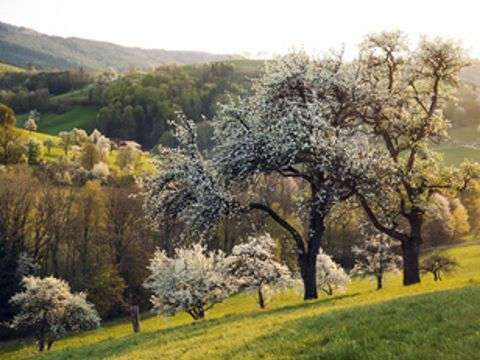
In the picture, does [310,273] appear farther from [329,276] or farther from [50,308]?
[329,276]

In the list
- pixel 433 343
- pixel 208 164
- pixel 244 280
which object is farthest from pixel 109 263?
pixel 433 343

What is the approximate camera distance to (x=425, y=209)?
28312mm

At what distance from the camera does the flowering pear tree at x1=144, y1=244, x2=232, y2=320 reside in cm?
5484

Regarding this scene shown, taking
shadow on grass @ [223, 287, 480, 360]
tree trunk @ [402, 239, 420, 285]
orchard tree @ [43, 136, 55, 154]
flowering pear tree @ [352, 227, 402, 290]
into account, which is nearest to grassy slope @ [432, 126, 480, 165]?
flowering pear tree @ [352, 227, 402, 290]

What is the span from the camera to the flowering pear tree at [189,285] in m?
54.8

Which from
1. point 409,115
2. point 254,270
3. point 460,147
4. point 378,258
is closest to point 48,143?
point 254,270

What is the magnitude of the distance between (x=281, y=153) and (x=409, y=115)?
10064mm

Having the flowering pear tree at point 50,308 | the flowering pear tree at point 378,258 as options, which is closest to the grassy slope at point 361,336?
the flowering pear tree at point 50,308

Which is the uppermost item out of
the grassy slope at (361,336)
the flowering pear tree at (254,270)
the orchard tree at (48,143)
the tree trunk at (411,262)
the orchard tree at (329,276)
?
the orchard tree at (48,143)

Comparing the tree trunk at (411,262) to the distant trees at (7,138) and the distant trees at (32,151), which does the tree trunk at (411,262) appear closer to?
the distant trees at (7,138)

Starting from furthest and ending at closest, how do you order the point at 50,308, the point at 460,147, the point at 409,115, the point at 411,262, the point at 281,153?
the point at 460,147 → the point at 50,308 → the point at 411,262 → the point at 409,115 → the point at 281,153

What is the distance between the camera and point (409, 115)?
29.7 metres

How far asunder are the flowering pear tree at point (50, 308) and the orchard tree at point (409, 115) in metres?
40.2

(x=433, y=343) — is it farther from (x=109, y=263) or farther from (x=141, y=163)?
(x=141, y=163)
